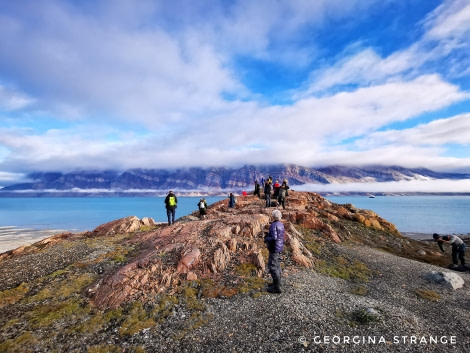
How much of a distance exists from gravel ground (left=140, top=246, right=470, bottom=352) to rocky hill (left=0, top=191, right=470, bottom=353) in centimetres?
6

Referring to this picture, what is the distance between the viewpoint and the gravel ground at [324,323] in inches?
429

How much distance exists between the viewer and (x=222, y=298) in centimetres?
1491

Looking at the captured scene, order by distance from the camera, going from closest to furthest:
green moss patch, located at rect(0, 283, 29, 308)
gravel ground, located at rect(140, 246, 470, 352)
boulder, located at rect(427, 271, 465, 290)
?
gravel ground, located at rect(140, 246, 470, 352) < green moss patch, located at rect(0, 283, 29, 308) < boulder, located at rect(427, 271, 465, 290)

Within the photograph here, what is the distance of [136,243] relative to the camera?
25.0 metres

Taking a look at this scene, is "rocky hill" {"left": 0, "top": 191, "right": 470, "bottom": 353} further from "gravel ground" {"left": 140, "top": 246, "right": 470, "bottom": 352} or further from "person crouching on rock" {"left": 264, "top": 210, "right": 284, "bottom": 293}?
"person crouching on rock" {"left": 264, "top": 210, "right": 284, "bottom": 293}

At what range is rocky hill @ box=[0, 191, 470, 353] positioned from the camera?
11422mm

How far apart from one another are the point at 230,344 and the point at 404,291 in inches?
523

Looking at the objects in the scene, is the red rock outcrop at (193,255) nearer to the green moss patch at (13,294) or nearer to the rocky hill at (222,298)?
the rocky hill at (222,298)

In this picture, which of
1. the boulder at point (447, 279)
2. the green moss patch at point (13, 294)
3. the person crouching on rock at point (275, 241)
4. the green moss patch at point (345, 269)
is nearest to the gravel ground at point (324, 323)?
the boulder at point (447, 279)

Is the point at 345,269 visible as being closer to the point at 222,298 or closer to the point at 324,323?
the point at 324,323

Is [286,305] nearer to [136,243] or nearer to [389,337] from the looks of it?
[389,337]

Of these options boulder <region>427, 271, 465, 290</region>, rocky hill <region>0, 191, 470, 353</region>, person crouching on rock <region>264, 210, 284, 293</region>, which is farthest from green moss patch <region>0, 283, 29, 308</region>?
boulder <region>427, 271, 465, 290</region>

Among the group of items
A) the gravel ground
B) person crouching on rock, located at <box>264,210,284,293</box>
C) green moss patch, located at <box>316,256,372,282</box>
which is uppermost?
person crouching on rock, located at <box>264,210,284,293</box>

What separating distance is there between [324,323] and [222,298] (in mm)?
5433
